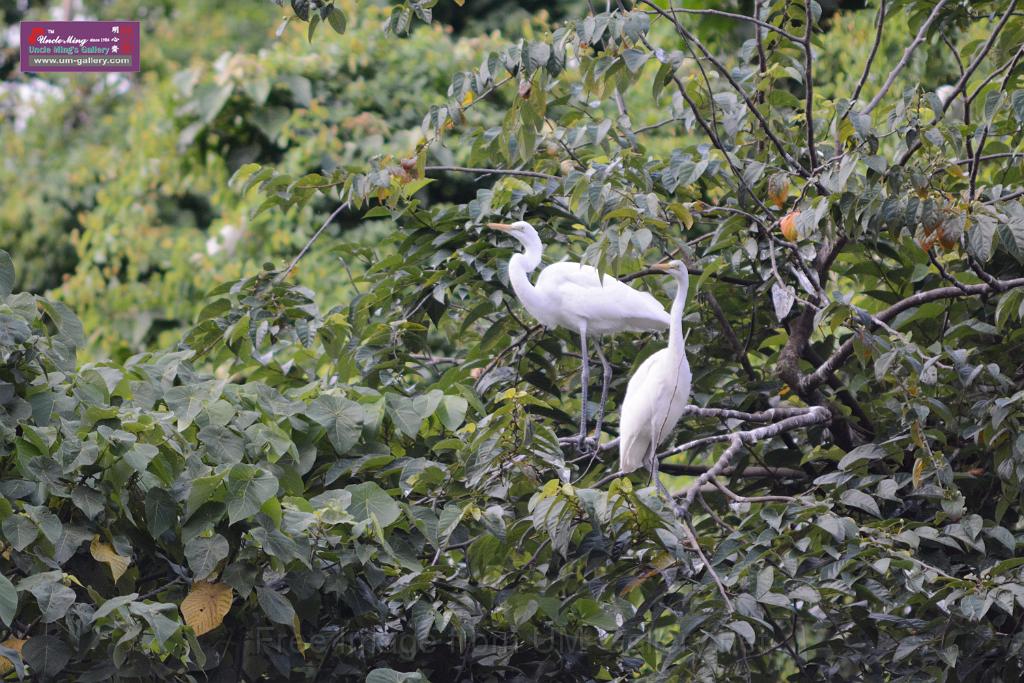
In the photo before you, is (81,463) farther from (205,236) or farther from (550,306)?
(205,236)

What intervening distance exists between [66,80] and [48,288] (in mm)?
3240

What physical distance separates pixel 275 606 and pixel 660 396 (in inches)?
44.5

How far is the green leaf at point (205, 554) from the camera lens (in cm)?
277

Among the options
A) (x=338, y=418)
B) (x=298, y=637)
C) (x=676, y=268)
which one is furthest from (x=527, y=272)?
(x=298, y=637)

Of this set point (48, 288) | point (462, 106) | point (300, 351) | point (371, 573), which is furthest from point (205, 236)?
point (371, 573)

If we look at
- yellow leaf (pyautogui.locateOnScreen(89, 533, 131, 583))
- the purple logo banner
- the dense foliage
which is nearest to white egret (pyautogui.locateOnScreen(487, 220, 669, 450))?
the dense foliage

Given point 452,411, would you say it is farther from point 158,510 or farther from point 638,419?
point 158,510

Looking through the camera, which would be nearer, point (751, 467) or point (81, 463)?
point (81, 463)

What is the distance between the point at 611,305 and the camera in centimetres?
343

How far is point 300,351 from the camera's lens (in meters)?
4.10

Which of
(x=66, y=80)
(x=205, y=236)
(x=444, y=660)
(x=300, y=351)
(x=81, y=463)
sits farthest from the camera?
(x=66, y=80)

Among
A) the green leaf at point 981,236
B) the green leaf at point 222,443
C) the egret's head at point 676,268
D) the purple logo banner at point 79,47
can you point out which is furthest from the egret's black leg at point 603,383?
the purple logo banner at point 79,47

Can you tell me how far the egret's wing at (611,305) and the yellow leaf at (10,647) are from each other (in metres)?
1.70

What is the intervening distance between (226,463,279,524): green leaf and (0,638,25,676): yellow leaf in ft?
1.72
